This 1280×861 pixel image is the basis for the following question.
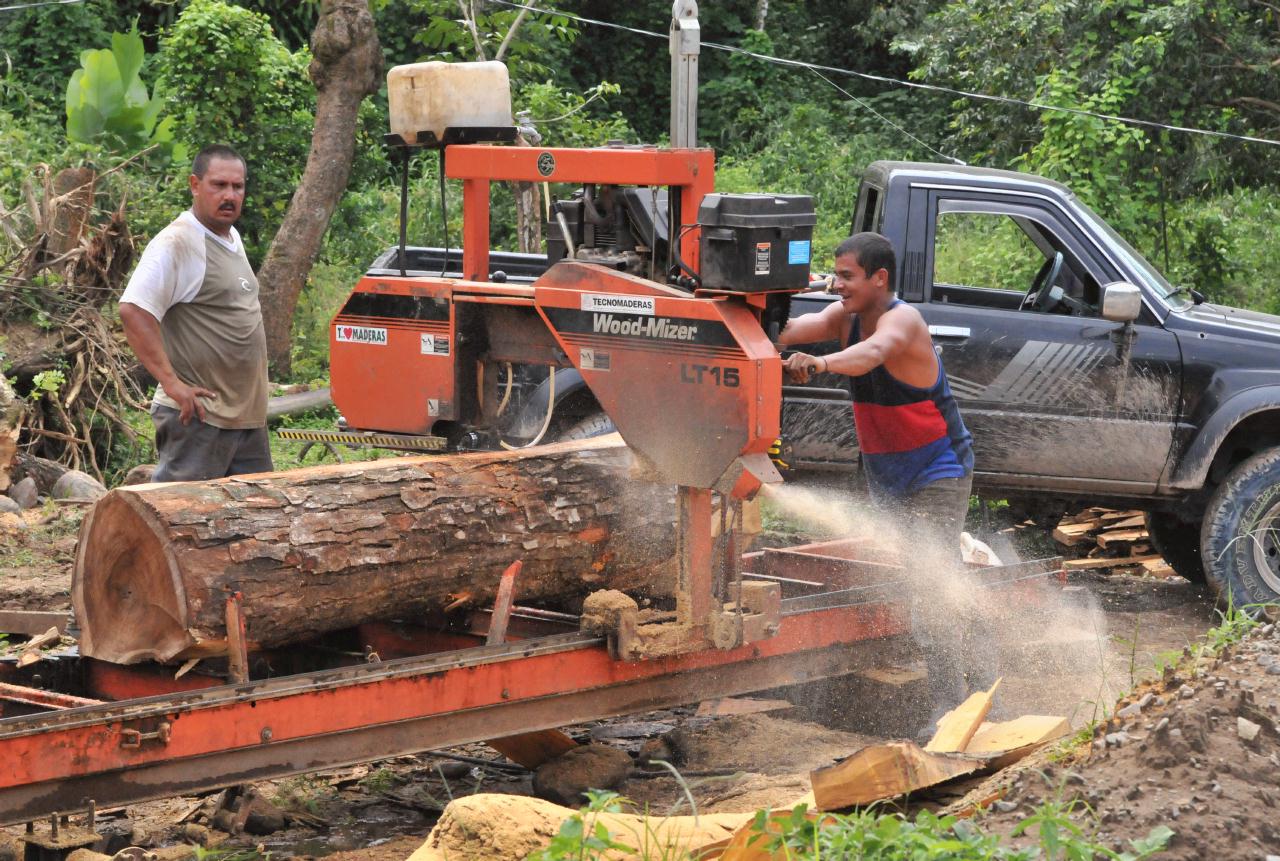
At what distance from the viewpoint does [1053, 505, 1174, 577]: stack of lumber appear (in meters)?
8.52

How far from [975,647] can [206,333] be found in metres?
3.36

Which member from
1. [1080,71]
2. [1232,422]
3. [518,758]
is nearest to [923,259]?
[1232,422]

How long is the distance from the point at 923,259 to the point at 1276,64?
624 centimetres

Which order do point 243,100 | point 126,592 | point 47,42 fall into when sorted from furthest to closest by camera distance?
point 47,42, point 243,100, point 126,592

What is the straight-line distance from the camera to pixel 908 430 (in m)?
5.68

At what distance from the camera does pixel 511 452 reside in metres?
5.52

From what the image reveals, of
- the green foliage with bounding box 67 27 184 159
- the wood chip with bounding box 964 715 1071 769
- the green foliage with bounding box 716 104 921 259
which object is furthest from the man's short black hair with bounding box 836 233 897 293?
the green foliage with bounding box 67 27 184 159

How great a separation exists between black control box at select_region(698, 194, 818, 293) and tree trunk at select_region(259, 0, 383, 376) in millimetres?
7962

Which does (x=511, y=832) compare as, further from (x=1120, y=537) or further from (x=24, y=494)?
(x=24, y=494)

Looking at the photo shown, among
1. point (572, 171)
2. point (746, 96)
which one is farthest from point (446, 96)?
point (746, 96)

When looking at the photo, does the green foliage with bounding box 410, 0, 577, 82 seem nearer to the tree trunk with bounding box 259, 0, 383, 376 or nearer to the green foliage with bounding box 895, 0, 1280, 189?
the tree trunk with bounding box 259, 0, 383, 376

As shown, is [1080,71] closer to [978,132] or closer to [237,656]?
[978,132]

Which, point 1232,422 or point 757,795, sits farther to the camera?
point 1232,422

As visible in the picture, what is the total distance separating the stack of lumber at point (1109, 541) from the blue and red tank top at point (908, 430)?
305cm
